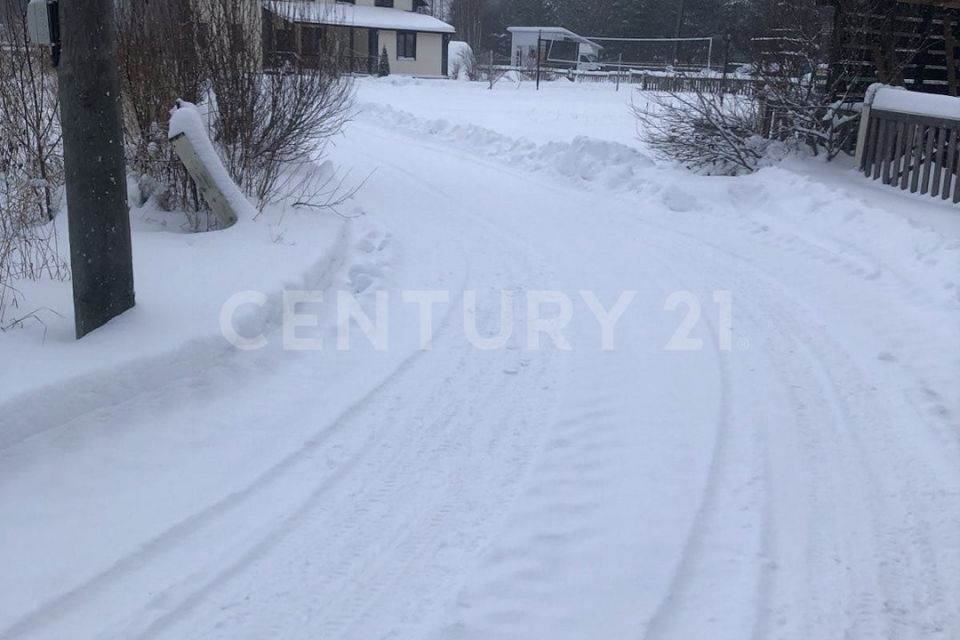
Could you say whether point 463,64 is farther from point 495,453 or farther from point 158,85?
point 495,453

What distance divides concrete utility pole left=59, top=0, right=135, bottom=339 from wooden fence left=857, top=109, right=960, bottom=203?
1002 centimetres

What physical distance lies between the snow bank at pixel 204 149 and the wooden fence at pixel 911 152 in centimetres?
861

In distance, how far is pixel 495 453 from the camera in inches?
205

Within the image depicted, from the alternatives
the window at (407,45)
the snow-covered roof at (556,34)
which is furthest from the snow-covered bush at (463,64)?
the snow-covered roof at (556,34)

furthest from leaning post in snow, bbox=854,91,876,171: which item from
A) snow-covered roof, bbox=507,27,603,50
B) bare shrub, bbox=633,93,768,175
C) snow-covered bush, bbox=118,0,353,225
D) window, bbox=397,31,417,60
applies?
snow-covered roof, bbox=507,27,603,50

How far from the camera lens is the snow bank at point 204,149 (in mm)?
8375

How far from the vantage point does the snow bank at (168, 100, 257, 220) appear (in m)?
Answer: 8.38

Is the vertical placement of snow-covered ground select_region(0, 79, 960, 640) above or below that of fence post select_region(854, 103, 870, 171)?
below

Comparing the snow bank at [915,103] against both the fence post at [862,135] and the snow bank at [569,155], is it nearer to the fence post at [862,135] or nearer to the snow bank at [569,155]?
the fence post at [862,135]

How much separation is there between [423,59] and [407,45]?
130 centimetres

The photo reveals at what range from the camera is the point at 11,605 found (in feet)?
12.0

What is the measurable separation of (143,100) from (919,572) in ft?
29.2

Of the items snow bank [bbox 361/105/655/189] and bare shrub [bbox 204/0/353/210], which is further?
snow bank [bbox 361/105/655/189]

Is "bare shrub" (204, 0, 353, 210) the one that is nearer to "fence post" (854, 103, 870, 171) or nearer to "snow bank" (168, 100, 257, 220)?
"snow bank" (168, 100, 257, 220)
